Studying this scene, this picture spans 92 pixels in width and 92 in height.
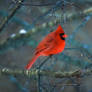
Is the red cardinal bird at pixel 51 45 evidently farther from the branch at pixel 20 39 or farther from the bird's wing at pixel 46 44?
the branch at pixel 20 39

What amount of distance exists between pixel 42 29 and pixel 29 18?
0.92 m

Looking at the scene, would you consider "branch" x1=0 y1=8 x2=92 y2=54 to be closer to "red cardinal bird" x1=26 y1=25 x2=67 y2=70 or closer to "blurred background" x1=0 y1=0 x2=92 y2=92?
"blurred background" x1=0 y1=0 x2=92 y2=92

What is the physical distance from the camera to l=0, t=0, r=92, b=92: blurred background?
1.74 meters

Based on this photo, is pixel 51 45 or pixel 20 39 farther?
pixel 20 39

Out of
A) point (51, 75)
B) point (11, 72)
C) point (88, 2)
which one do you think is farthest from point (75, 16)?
point (51, 75)

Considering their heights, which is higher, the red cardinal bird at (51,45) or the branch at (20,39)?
the red cardinal bird at (51,45)

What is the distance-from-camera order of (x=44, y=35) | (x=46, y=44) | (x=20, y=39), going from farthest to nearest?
(x=44, y=35), (x=20, y=39), (x=46, y=44)

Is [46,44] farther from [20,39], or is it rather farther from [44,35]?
[44,35]

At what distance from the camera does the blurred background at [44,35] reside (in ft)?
5.70

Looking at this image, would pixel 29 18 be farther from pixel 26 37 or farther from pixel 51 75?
pixel 51 75

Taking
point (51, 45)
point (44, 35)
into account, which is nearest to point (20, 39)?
point (44, 35)

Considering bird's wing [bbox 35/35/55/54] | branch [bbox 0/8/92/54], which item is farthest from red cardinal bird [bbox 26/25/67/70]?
branch [bbox 0/8/92/54]

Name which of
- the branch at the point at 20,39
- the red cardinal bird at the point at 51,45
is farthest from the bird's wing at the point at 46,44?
the branch at the point at 20,39

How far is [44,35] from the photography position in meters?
3.35
